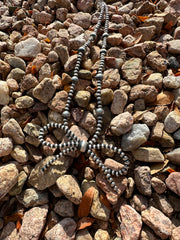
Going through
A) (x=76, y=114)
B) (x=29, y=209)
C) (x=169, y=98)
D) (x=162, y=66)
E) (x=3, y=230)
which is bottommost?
(x=3, y=230)

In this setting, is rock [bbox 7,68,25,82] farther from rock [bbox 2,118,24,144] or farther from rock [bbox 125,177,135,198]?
rock [bbox 125,177,135,198]

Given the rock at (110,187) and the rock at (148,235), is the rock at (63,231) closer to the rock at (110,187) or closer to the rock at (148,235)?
the rock at (110,187)

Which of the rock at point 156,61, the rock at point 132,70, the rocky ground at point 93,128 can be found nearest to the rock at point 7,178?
the rocky ground at point 93,128

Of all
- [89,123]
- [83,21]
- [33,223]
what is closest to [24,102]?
[89,123]

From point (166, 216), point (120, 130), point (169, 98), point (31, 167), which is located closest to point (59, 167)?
point (31, 167)

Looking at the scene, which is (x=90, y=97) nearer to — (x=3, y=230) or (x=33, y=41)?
(x=33, y=41)
